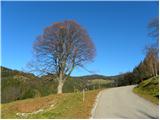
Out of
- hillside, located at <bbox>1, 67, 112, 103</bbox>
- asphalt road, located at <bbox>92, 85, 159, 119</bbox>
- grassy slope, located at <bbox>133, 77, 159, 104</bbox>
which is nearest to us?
asphalt road, located at <bbox>92, 85, 159, 119</bbox>

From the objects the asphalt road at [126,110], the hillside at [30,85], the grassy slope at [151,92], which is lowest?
the asphalt road at [126,110]

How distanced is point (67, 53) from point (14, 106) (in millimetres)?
12273

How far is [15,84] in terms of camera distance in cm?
7644

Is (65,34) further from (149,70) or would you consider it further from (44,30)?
(149,70)

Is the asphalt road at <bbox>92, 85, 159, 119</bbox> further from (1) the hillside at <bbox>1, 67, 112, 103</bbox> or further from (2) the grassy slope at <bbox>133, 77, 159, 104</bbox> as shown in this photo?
(1) the hillside at <bbox>1, 67, 112, 103</bbox>

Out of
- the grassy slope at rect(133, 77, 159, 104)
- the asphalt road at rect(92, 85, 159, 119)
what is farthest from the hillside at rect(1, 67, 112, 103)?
the asphalt road at rect(92, 85, 159, 119)

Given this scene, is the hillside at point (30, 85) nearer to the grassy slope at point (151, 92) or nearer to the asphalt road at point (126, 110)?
the grassy slope at point (151, 92)

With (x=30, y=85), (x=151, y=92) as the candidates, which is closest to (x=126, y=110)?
(x=151, y=92)

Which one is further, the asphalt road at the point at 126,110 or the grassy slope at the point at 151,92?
the grassy slope at the point at 151,92

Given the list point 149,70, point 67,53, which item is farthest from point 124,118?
point 149,70

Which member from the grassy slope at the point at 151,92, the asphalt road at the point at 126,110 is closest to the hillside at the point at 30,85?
the grassy slope at the point at 151,92

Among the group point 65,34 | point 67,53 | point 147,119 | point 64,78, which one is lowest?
point 147,119

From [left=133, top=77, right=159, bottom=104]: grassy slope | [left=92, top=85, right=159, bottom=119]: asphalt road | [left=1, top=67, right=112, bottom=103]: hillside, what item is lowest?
[left=92, top=85, right=159, bottom=119]: asphalt road

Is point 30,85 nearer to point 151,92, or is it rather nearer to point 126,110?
point 151,92
